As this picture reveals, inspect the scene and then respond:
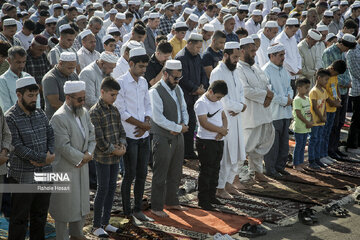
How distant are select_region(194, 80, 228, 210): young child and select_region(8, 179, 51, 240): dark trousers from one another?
2401 mm

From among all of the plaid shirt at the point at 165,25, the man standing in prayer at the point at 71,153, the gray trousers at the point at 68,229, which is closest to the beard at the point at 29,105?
the man standing in prayer at the point at 71,153

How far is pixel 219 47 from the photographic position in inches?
394

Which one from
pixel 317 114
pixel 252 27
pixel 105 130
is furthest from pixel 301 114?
pixel 252 27

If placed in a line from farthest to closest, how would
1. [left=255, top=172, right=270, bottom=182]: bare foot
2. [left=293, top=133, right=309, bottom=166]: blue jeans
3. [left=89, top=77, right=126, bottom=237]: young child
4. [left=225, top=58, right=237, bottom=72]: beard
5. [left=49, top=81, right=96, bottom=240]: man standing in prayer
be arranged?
[left=293, top=133, right=309, bottom=166]: blue jeans, [left=255, top=172, right=270, bottom=182]: bare foot, [left=225, top=58, right=237, bottom=72]: beard, [left=89, top=77, right=126, bottom=237]: young child, [left=49, top=81, right=96, bottom=240]: man standing in prayer

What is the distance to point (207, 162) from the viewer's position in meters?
7.97

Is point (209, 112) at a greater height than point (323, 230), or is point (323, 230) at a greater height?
point (209, 112)

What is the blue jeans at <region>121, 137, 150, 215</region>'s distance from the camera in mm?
7312

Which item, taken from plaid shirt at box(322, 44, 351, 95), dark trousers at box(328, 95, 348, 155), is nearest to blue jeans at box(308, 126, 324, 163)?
dark trousers at box(328, 95, 348, 155)

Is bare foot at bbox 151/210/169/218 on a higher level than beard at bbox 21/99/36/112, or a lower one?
lower

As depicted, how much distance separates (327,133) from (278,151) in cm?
141

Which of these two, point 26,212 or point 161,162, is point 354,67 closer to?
point 161,162

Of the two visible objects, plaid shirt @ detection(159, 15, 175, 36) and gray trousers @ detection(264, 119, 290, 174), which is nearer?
gray trousers @ detection(264, 119, 290, 174)

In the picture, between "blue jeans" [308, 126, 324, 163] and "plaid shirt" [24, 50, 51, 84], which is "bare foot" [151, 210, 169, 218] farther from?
"blue jeans" [308, 126, 324, 163]

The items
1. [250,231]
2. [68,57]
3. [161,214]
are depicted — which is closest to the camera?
[250,231]
